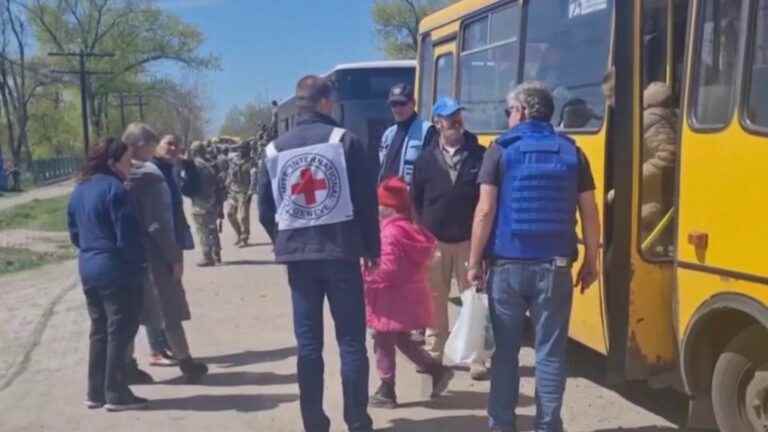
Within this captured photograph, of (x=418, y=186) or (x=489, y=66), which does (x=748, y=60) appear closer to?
(x=418, y=186)

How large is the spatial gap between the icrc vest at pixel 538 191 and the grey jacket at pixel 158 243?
299 cm

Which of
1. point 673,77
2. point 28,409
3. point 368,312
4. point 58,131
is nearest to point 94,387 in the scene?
point 28,409

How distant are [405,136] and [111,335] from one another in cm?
281

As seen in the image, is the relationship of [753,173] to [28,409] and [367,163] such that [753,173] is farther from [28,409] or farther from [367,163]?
Result: [28,409]

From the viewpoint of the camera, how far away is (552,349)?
552cm

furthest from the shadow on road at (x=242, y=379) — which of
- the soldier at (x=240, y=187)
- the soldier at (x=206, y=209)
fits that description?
the soldier at (x=240, y=187)

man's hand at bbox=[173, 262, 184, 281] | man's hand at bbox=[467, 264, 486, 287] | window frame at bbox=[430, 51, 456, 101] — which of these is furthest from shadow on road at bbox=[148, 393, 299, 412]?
window frame at bbox=[430, 51, 456, 101]

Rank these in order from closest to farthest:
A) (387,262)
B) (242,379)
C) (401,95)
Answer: (387,262)
(242,379)
(401,95)

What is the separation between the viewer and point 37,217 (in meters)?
33.3

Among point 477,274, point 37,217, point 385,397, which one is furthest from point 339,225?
point 37,217

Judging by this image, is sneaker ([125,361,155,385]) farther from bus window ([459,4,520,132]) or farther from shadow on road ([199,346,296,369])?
bus window ([459,4,520,132])

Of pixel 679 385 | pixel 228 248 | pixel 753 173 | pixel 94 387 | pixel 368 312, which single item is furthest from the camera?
pixel 228 248

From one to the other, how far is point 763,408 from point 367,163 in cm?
245

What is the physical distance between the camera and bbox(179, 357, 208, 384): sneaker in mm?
7789
